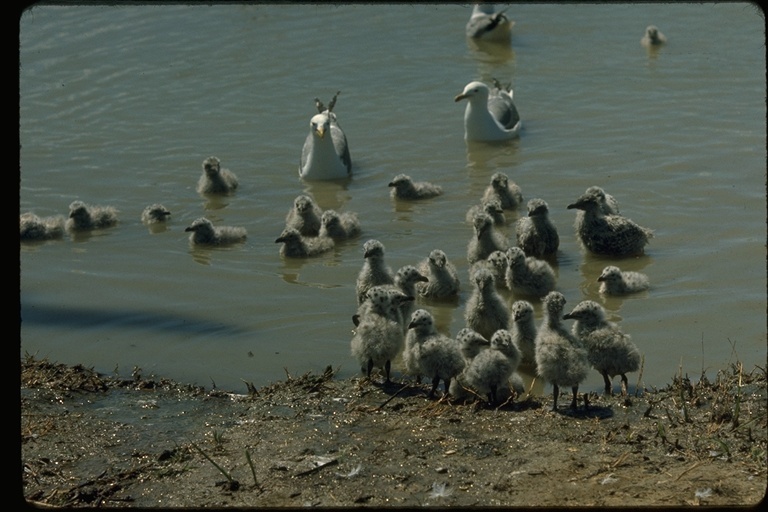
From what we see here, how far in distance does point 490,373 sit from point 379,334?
104 cm

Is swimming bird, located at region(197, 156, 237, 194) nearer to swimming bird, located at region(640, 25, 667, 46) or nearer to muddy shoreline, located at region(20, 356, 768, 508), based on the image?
muddy shoreline, located at region(20, 356, 768, 508)

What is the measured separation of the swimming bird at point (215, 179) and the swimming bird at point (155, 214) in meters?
0.94

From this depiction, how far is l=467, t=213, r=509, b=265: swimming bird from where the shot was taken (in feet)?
36.5

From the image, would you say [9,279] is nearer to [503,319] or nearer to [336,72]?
[503,319]

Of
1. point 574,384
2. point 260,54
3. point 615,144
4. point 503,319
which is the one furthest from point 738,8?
point 574,384

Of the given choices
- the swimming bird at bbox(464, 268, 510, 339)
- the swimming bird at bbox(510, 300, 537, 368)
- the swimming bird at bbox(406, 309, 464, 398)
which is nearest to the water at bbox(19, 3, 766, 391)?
the swimming bird at bbox(510, 300, 537, 368)

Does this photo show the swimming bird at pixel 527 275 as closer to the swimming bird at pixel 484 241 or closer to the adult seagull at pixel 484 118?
the swimming bird at pixel 484 241

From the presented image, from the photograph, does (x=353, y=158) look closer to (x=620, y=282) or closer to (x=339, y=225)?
(x=339, y=225)

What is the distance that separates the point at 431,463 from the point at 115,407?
2.67 meters

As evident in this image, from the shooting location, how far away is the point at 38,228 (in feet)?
42.5

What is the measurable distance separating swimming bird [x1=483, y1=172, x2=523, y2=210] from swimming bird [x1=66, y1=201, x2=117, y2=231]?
4429mm

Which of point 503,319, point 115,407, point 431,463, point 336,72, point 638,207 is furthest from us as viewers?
point 336,72

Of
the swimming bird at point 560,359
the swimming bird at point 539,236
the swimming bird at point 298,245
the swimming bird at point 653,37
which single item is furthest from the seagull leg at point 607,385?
the swimming bird at point 653,37

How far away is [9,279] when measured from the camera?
6.94 m
